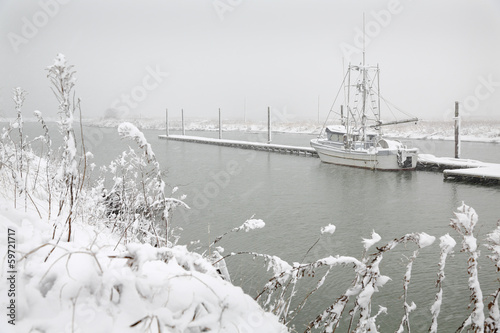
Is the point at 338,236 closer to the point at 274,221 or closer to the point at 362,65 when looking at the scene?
the point at 274,221

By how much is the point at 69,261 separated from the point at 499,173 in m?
22.5

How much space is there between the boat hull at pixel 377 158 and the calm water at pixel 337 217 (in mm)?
769

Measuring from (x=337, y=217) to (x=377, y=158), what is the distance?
13176mm

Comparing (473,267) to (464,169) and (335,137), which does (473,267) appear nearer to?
(464,169)

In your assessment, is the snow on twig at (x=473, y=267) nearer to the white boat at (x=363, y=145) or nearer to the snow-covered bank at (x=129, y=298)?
the snow-covered bank at (x=129, y=298)

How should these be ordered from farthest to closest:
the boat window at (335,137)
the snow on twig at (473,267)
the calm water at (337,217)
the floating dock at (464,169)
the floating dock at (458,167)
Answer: the boat window at (335,137) → the floating dock at (458,167) → the floating dock at (464,169) → the calm water at (337,217) → the snow on twig at (473,267)

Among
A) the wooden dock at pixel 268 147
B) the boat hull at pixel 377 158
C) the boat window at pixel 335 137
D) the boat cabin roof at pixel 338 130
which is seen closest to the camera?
the boat hull at pixel 377 158

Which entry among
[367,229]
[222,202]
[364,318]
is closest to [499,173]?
[367,229]

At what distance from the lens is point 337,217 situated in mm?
13648

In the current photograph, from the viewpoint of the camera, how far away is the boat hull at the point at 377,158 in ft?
81.1

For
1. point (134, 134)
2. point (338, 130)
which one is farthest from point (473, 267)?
point (338, 130)

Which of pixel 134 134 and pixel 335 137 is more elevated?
pixel 134 134

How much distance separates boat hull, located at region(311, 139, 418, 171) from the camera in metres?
24.7

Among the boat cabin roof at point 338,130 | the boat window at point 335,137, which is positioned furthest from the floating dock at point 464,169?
the boat window at point 335,137
